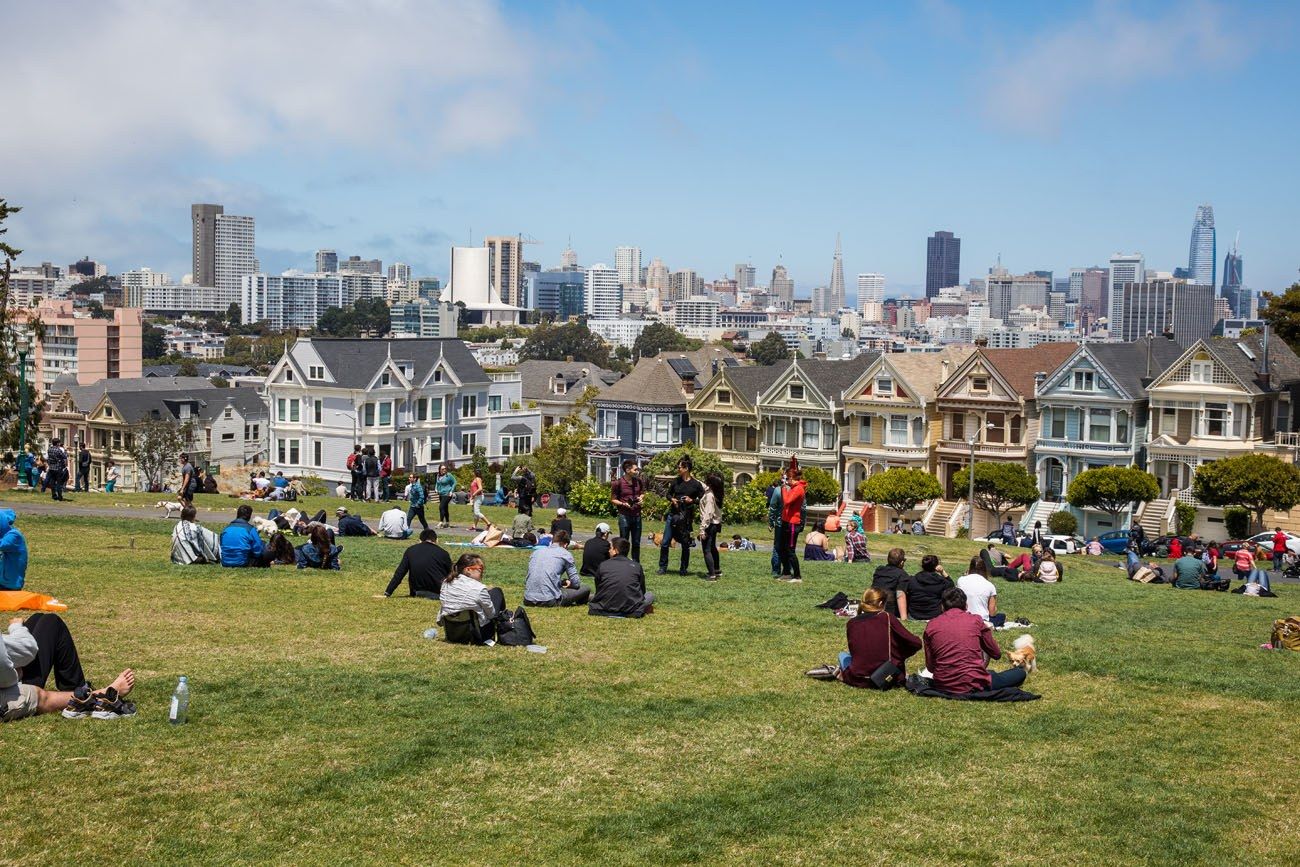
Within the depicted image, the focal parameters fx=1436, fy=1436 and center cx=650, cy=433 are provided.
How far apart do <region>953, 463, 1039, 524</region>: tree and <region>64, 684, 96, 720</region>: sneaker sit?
Answer: 5649cm

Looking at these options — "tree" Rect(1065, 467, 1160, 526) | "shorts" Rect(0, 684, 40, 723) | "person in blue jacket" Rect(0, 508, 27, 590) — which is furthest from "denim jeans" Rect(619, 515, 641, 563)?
"tree" Rect(1065, 467, 1160, 526)

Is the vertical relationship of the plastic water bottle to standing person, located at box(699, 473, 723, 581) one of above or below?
below

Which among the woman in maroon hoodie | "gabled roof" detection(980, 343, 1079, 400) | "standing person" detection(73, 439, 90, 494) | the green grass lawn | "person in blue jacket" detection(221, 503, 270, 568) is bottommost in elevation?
the green grass lawn

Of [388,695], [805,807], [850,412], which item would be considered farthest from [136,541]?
[850,412]

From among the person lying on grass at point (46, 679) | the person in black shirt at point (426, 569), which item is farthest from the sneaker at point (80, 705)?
the person in black shirt at point (426, 569)

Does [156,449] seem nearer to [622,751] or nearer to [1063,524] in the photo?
[1063,524]

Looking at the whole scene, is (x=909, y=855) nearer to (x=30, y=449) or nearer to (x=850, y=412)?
(x=30, y=449)

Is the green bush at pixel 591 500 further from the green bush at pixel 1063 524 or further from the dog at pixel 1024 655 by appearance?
the dog at pixel 1024 655

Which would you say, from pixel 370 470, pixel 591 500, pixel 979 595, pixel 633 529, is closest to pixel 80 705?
pixel 979 595

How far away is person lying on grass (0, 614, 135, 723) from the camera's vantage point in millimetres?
13680

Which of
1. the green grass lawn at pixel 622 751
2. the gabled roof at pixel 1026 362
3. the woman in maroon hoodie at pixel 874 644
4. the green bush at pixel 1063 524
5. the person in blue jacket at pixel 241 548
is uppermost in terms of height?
the gabled roof at pixel 1026 362

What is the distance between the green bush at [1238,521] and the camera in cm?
6012

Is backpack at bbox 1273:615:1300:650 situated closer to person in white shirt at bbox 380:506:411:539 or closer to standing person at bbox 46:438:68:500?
person in white shirt at bbox 380:506:411:539

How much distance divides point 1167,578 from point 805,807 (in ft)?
84.6
